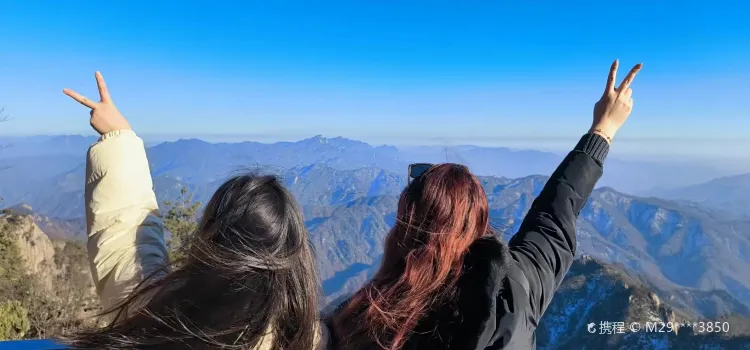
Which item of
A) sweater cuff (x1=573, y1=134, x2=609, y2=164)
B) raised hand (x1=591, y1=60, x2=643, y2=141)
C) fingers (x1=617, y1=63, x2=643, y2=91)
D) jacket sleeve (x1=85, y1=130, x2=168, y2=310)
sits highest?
fingers (x1=617, y1=63, x2=643, y2=91)

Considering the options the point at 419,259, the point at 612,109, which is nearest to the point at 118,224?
the point at 419,259

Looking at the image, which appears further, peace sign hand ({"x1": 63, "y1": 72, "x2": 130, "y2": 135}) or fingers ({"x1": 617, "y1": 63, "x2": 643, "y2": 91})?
fingers ({"x1": 617, "y1": 63, "x2": 643, "y2": 91})

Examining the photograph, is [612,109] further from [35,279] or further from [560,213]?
[35,279]

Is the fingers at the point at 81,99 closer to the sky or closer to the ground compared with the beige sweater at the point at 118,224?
closer to the sky

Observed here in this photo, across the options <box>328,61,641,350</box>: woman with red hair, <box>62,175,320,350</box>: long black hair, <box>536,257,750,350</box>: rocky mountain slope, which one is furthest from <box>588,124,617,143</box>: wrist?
<box>536,257,750,350</box>: rocky mountain slope

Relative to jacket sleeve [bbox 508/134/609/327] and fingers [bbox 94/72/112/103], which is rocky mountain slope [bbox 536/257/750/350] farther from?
fingers [bbox 94/72/112/103]

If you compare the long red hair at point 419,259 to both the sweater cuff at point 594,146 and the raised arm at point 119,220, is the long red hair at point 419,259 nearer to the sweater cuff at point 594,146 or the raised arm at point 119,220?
the raised arm at point 119,220

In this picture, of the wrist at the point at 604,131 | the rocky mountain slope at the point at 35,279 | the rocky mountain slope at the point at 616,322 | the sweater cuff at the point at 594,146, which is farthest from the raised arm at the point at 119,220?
the rocky mountain slope at the point at 616,322

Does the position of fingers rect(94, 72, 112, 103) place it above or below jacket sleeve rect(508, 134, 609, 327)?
above
